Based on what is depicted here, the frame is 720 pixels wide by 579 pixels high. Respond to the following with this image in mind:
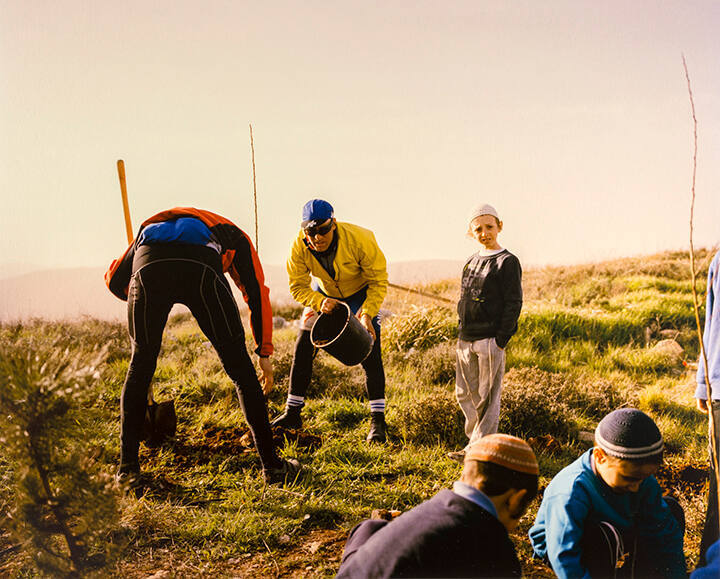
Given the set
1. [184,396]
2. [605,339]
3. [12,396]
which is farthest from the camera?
[605,339]

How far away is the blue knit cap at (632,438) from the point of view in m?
1.94

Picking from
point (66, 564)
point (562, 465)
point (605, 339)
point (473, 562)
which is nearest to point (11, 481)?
point (66, 564)

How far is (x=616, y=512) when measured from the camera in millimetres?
2076

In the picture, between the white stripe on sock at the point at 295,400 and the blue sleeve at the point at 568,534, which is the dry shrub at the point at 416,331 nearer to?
the white stripe on sock at the point at 295,400

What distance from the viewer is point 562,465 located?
3.76 metres

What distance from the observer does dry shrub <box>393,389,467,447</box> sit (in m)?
4.11

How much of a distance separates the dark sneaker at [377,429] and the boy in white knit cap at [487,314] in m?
0.58

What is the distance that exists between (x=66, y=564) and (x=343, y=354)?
188 centimetres

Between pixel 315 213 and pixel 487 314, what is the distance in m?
1.31

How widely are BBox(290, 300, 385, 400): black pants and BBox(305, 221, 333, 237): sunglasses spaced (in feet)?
2.08

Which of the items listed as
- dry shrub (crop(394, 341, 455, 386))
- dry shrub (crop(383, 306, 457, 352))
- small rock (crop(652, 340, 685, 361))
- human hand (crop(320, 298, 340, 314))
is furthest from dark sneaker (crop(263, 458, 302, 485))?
small rock (crop(652, 340, 685, 361))

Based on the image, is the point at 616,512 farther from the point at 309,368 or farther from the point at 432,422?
the point at 309,368

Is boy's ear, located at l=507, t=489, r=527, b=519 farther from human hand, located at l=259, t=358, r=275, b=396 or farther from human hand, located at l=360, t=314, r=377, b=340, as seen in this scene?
human hand, located at l=360, t=314, r=377, b=340

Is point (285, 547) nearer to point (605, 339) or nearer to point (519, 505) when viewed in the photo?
point (519, 505)
